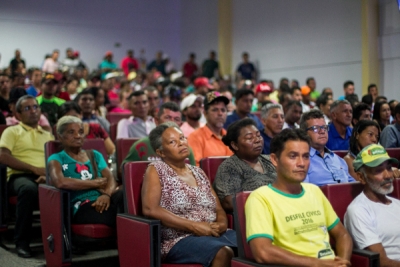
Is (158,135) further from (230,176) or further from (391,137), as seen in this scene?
(391,137)

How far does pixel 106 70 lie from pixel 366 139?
10671mm

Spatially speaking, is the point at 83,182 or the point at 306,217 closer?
the point at 306,217

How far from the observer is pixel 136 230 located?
3.14m

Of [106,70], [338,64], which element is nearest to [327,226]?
[338,64]

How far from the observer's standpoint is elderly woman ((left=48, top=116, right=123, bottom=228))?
3.94 meters

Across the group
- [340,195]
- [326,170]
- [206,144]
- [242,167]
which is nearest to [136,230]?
[242,167]

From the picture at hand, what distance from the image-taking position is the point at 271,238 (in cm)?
250

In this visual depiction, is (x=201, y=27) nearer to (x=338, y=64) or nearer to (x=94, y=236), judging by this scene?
(x=338, y=64)

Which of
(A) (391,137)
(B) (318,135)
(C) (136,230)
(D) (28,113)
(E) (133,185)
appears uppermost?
(D) (28,113)

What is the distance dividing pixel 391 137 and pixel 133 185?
2626 mm

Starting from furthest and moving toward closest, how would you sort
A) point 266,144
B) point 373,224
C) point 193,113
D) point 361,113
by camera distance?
point 193,113 → point 361,113 → point 266,144 → point 373,224

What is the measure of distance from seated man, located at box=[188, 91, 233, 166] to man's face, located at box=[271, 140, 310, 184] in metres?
1.89

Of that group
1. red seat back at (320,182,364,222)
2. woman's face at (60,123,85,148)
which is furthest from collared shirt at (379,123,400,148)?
woman's face at (60,123,85,148)

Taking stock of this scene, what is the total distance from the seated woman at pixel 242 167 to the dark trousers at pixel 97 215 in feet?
2.71
